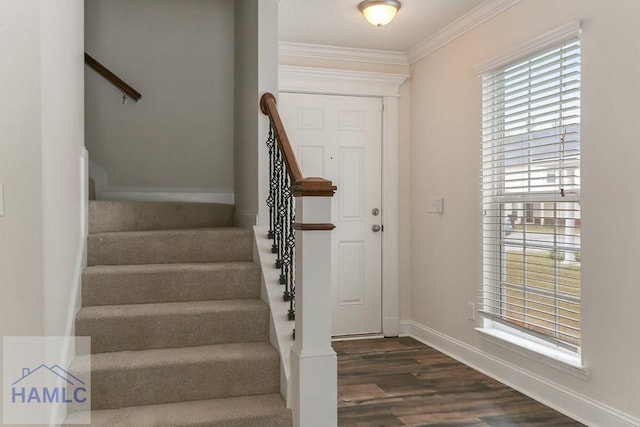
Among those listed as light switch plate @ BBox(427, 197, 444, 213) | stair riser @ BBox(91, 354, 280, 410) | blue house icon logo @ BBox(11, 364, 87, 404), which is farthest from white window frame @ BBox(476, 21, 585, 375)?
blue house icon logo @ BBox(11, 364, 87, 404)

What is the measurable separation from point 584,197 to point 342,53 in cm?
253

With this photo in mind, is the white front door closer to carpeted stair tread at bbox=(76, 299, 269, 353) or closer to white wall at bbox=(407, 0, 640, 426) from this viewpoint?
white wall at bbox=(407, 0, 640, 426)

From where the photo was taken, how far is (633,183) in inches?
103

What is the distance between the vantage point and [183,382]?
2.43 meters

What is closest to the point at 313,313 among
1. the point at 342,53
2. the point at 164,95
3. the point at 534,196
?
the point at 534,196

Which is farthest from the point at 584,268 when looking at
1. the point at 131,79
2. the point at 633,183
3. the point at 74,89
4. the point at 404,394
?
the point at 131,79


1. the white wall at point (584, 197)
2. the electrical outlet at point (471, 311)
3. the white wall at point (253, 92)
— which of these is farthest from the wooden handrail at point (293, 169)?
the electrical outlet at point (471, 311)

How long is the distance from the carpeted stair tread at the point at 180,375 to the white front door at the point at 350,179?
2.24m

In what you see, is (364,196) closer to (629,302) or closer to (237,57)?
(237,57)

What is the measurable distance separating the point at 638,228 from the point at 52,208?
2.59 metres

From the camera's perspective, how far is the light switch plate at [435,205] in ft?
14.3

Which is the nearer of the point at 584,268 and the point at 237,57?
the point at 584,268

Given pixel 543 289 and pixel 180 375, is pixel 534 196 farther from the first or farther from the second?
pixel 180 375

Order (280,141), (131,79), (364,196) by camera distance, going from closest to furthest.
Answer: (280,141)
(131,79)
(364,196)
